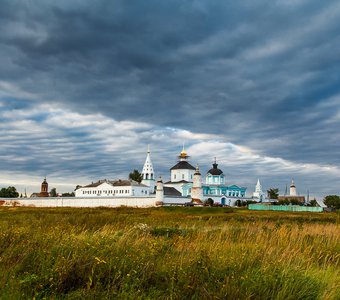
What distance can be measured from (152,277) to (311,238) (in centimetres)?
630

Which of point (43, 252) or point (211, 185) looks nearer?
point (43, 252)

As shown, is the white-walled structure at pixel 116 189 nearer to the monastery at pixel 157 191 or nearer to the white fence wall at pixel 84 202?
the monastery at pixel 157 191

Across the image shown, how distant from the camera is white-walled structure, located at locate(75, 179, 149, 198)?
85.0 m

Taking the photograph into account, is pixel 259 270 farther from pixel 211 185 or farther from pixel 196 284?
pixel 211 185

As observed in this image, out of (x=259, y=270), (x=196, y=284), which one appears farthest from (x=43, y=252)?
(x=259, y=270)

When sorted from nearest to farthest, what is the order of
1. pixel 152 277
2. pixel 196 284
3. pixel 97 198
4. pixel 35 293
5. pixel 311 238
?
pixel 35 293 < pixel 196 284 < pixel 152 277 < pixel 311 238 < pixel 97 198

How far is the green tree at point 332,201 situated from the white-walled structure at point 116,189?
42.9 m

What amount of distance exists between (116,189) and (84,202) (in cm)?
1264

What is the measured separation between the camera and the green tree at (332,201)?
94625 mm

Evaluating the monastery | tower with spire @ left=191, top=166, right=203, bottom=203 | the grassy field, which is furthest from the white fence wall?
the grassy field

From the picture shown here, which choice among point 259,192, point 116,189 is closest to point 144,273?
point 116,189

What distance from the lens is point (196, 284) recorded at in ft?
18.7

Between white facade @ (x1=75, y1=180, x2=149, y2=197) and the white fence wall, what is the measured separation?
8599mm

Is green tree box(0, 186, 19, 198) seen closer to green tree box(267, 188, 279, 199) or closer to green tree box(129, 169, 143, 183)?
green tree box(129, 169, 143, 183)
